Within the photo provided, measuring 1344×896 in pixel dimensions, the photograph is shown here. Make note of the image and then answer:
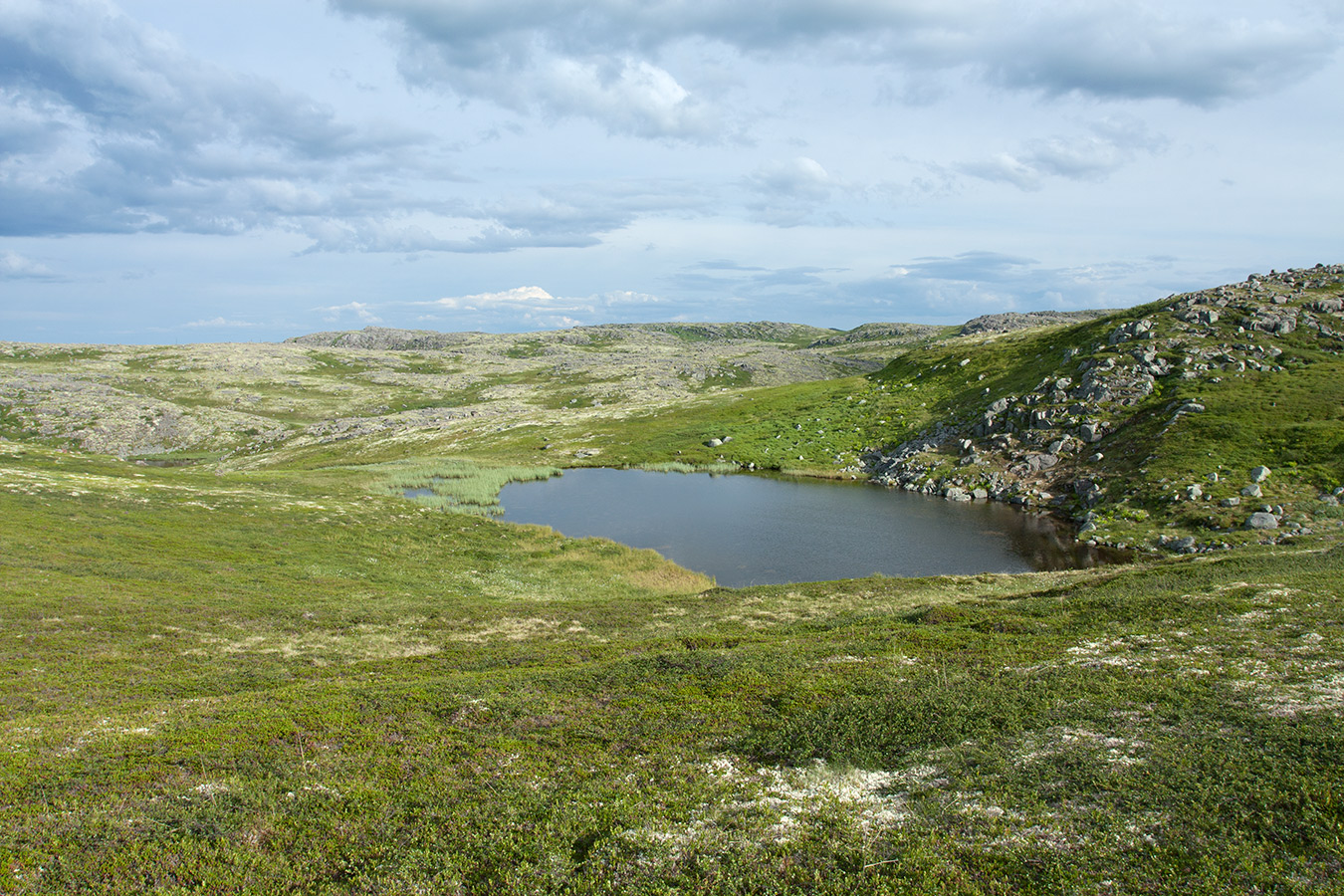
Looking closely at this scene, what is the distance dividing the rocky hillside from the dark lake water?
310 inches

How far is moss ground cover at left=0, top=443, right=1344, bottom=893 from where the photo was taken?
13070mm

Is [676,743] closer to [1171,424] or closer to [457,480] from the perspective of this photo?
[1171,424]

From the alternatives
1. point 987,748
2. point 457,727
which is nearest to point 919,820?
point 987,748

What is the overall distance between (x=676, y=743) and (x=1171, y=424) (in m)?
87.2

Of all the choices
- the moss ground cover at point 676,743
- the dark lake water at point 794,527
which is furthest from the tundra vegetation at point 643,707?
the dark lake water at point 794,527

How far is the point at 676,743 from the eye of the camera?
1961cm

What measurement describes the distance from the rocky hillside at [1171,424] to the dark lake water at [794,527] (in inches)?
310

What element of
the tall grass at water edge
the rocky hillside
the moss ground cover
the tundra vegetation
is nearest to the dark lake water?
the tall grass at water edge

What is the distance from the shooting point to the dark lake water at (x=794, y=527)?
203 ft

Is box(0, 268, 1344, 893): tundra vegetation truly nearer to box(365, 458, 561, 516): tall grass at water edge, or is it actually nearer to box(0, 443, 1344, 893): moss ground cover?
box(0, 443, 1344, 893): moss ground cover

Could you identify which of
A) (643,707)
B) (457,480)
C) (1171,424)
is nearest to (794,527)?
(1171,424)

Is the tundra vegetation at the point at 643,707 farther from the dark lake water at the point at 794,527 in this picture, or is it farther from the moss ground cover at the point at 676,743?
the dark lake water at the point at 794,527

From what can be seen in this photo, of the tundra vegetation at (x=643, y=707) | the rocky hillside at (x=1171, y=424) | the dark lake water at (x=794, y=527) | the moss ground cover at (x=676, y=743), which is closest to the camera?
the moss ground cover at (x=676, y=743)

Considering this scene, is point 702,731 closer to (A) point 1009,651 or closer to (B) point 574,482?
(A) point 1009,651
